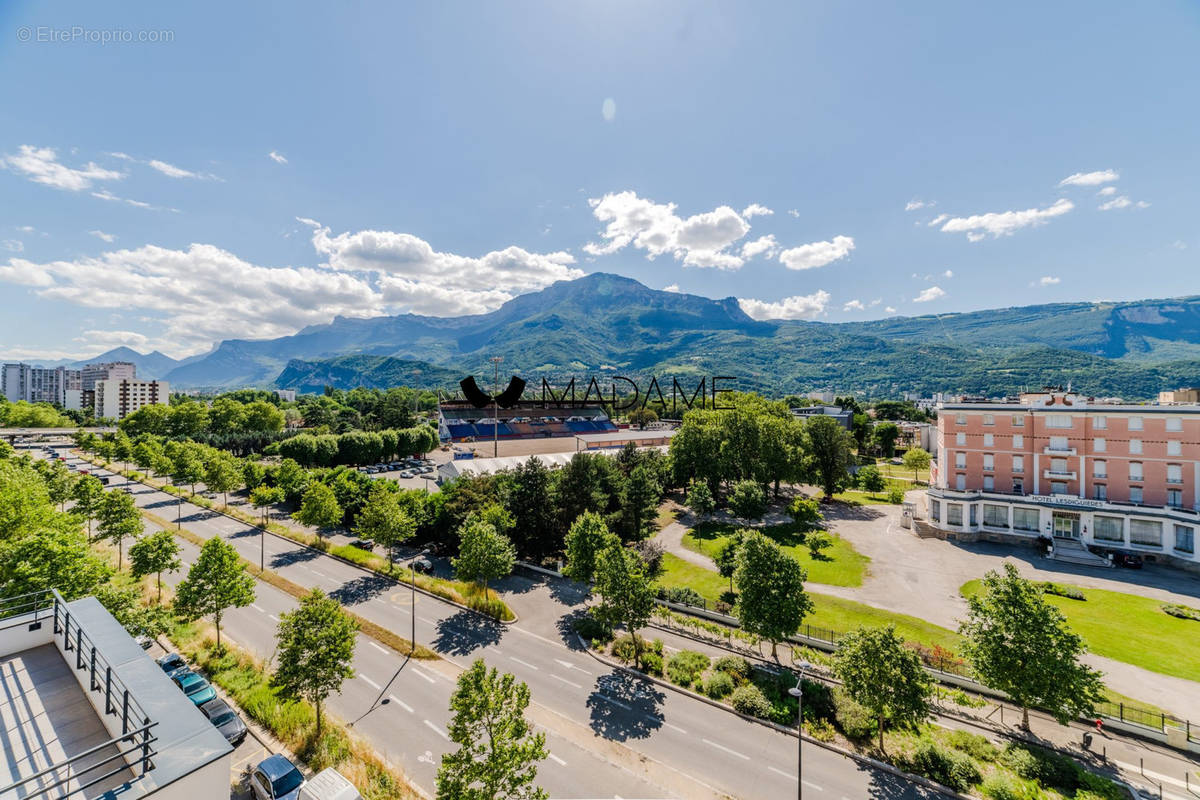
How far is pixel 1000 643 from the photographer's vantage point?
22812 millimetres

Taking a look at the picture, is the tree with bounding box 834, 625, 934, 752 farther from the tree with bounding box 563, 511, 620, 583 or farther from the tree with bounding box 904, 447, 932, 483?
the tree with bounding box 904, 447, 932, 483

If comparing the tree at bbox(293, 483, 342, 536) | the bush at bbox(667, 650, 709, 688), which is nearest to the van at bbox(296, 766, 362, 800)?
the bush at bbox(667, 650, 709, 688)

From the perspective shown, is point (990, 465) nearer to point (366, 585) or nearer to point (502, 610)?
point (502, 610)

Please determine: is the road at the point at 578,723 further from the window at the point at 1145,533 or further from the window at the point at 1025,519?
the window at the point at 1145,533

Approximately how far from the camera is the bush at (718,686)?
25375mm

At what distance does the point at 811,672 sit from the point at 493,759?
21.0m

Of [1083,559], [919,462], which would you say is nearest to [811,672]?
[1083,559]

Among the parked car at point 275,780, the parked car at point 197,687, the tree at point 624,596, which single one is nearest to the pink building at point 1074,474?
the tree at point 624,596

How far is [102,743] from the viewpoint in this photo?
7816mm

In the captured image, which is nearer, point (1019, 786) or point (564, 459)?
point (1019, 786)

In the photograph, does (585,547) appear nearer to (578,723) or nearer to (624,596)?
(624,596)

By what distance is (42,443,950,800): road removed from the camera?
19828mm

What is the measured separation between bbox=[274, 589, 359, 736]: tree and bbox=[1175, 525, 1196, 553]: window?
2807 inches

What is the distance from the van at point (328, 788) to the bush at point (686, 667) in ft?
55.3
